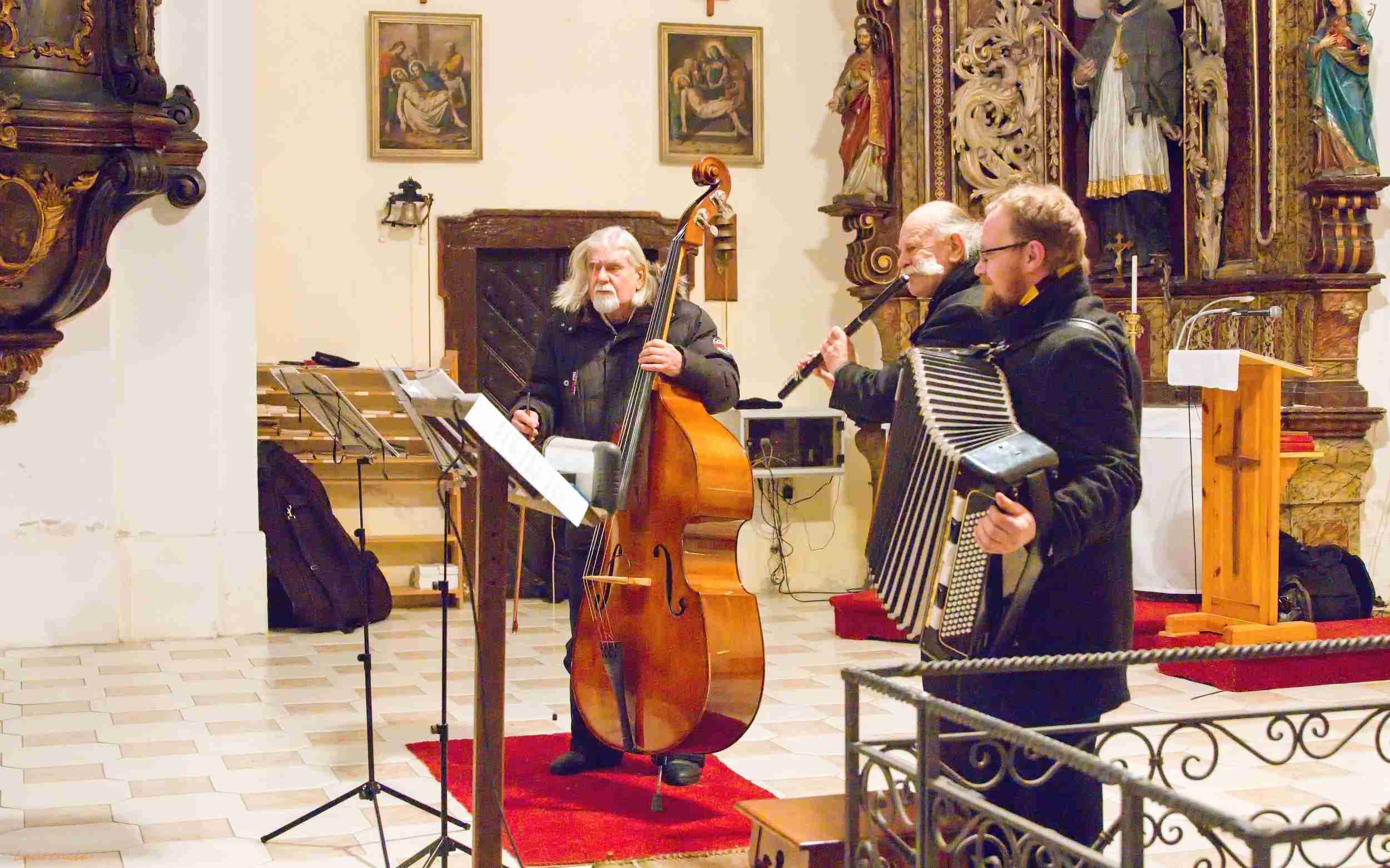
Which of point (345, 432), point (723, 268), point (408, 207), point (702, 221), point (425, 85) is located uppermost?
point (425, 85)

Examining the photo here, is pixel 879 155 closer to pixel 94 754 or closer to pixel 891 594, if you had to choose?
pixel 94 754

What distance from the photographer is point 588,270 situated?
16.1 ft

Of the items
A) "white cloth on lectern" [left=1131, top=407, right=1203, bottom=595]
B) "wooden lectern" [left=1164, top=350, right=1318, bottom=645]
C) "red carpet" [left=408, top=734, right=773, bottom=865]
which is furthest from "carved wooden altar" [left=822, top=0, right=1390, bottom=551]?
"red carpet" [left=408, top=734, right=773, bottom=865]

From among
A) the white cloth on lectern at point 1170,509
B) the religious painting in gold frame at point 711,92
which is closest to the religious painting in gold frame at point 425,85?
the religious painting in gold frame at point 711,92

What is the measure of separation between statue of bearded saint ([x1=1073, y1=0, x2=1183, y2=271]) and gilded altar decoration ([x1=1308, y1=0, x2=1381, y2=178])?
3.04 ft

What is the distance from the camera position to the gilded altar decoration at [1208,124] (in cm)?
876

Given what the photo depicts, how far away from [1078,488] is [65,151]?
235 inches

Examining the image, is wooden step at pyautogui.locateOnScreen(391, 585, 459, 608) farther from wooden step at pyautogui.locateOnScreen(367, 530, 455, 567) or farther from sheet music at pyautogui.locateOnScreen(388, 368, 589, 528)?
sheet music at pyautogui.locateOnScreen(388, 368, 589, 528)

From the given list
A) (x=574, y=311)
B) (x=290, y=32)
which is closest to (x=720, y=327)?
(x=290, y=32)

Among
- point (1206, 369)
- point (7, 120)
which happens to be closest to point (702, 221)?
point (1206, 369)

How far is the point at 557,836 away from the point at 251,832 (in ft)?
2.92

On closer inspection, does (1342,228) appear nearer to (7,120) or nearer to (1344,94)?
(1344,94)

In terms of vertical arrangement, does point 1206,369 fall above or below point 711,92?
below

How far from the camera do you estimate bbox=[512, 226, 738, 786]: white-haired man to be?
4.81 m
